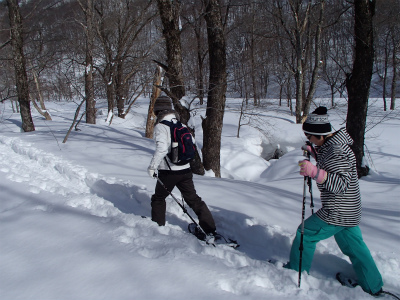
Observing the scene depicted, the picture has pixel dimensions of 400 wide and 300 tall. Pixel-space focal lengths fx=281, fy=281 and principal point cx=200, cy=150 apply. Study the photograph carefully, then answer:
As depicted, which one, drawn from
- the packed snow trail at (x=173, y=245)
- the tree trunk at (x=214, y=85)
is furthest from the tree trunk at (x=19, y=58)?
the tree trunk at (x=214, y=85)

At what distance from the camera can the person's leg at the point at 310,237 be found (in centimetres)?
266

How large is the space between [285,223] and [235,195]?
1.19m

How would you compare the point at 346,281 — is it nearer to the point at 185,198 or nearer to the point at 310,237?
the point at 310,237

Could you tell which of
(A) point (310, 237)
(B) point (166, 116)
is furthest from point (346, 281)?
(B) point (166, 116)

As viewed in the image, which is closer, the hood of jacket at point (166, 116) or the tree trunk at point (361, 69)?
the hood of jacket at point (166, 116)

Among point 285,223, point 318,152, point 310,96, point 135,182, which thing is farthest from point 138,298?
point 310,96

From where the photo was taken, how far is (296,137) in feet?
52.2

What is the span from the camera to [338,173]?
2.44m

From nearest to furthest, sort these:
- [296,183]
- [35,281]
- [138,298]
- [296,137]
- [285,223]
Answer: [138,298] < [35,281] < [285,223] < [296,183] < [296,137]

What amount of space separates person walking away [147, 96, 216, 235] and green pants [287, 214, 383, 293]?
1.34m

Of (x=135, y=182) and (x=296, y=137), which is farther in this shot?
(x=296, y=137)

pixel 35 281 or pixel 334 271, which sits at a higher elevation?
pixel 35 281

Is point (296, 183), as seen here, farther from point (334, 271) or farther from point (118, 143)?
point (118, 143)

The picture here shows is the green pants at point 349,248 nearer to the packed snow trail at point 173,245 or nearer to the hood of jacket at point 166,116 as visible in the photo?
the packed snow trail at point 173,245
